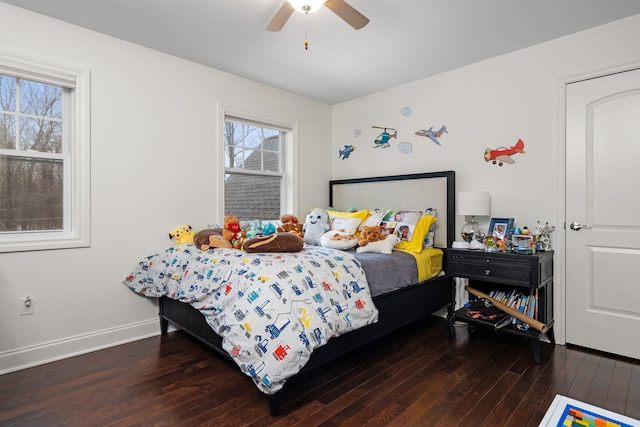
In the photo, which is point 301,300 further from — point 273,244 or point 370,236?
point 370,236

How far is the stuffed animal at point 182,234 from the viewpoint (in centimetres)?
309

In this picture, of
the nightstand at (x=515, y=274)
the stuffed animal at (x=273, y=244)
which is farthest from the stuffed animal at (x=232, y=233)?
the nightstand at (x=515, y=274)


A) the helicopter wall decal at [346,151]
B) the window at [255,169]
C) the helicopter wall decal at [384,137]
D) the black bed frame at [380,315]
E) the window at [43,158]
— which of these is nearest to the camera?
the black bed frame at [380,315]

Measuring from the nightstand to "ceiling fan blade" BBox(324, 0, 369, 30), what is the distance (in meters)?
1.90

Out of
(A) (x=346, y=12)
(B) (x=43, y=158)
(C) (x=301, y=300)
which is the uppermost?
(A) (x=346, y=12)

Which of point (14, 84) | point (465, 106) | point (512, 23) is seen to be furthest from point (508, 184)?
point (14, 84)

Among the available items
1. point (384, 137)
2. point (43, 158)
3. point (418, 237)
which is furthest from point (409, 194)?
point (43, 158)

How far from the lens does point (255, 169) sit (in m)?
3.93

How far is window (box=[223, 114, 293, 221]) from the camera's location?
3.70m

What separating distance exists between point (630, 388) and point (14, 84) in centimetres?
453

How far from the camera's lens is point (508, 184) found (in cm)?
311

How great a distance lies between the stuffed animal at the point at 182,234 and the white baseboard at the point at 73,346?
731 millimetres

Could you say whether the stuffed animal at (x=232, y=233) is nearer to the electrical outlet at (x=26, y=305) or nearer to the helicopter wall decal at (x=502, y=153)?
the electrical outlet at (x=26, y=305)

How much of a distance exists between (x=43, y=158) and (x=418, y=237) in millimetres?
3066
